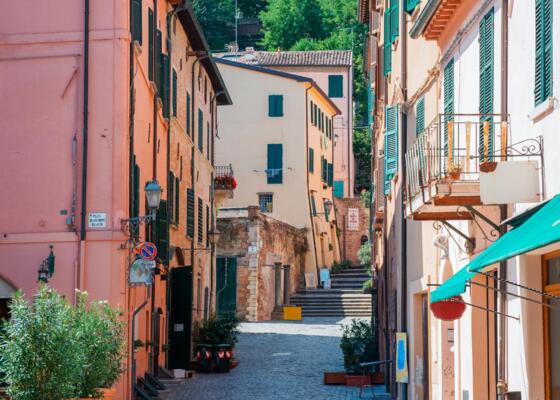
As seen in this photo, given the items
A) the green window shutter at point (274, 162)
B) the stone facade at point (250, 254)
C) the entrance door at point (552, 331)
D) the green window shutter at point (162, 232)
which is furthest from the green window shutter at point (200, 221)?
the entrance door at point (552, 331)

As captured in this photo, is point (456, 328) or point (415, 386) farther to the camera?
point (415, 386)

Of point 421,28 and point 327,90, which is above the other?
point 327,90

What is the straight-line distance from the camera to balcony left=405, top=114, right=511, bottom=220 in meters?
11.4

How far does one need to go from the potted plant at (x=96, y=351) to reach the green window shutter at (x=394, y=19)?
816 centimetres

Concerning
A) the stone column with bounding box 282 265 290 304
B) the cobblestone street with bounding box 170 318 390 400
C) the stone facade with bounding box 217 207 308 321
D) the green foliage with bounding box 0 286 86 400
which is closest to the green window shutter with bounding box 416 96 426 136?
Answer: the green foliage with bounding box 0 286 86 400

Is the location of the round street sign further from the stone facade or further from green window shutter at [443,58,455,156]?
the stone facade

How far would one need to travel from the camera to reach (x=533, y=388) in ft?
33.6

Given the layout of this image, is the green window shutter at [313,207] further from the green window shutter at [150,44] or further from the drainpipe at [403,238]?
the drainpipe at [403,238]

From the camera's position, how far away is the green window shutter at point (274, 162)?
54938 mm

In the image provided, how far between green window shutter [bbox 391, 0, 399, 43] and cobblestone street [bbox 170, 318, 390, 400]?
6.84 meters

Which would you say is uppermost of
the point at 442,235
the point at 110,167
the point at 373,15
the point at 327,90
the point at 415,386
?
the point at 327,90

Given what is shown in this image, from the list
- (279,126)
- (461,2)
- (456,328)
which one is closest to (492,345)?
(456,328)

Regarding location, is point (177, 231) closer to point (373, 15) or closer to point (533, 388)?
point (373, 15)

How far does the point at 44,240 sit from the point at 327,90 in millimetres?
45763
